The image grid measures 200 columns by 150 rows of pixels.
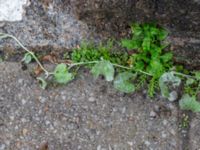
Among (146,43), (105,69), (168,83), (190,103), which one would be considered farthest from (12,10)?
(190,103)

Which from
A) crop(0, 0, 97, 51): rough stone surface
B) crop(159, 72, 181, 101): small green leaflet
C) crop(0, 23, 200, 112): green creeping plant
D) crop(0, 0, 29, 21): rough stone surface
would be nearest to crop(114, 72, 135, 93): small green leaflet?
crop(0, 23, 200, 112): green creeping plant

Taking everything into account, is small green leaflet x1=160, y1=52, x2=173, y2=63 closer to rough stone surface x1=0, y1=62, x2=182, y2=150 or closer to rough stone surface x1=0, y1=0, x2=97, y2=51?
rough stone surface x1=0, y1=62, x2=182, y2=150

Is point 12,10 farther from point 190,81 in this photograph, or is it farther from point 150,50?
point 190,81

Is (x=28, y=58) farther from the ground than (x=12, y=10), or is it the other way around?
(x=12, y=10)

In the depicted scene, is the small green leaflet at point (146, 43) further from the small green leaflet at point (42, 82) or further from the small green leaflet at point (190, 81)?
the small green leaflet at point (42, 82)

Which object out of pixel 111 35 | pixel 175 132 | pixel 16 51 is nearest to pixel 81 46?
pixel 111 35

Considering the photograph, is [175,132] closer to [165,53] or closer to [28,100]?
[165,53]

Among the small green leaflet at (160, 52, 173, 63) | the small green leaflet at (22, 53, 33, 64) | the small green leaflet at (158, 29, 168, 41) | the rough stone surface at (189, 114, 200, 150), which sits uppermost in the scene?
the small green leaflet at (158, 29, 168, 41)
